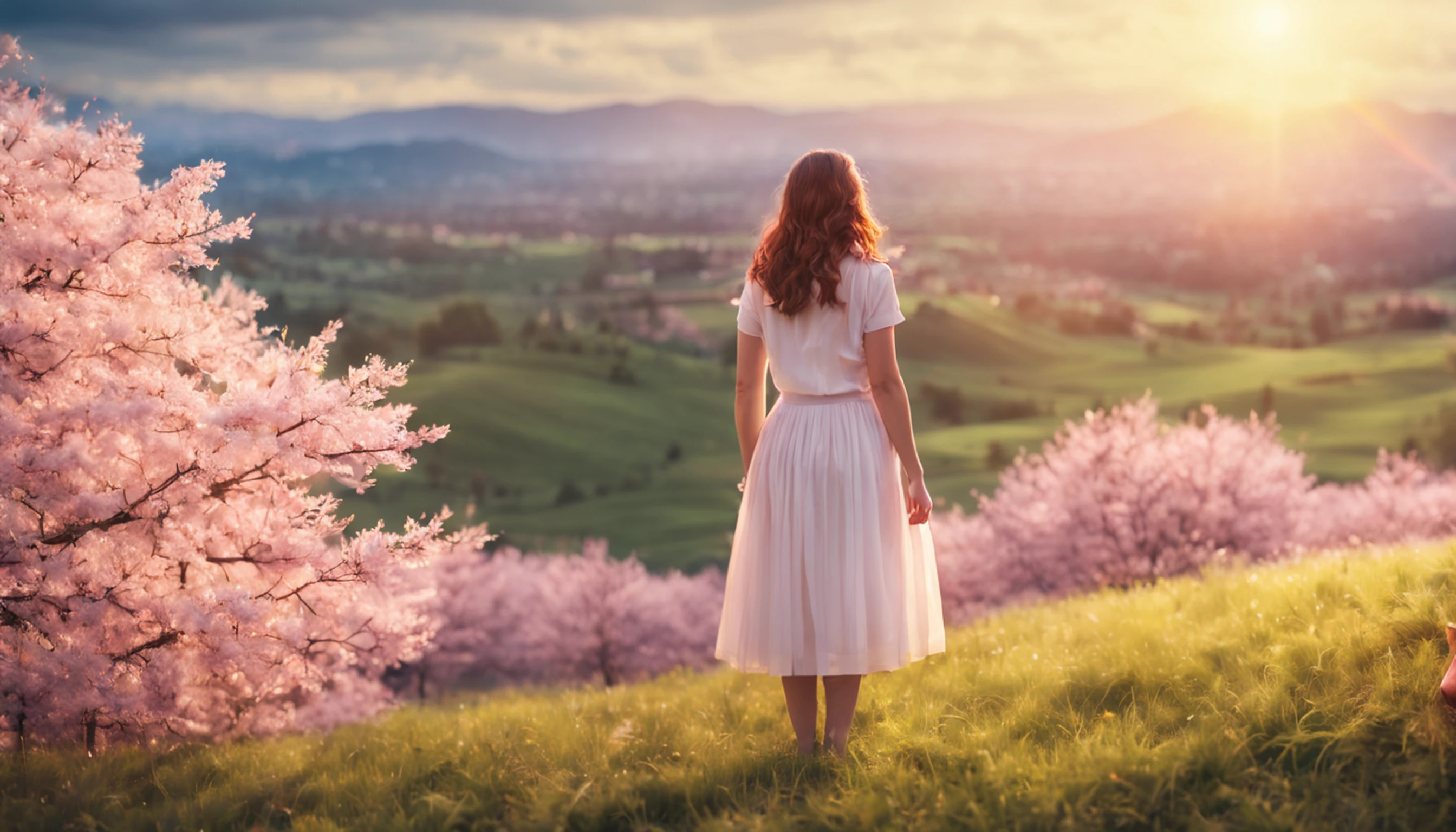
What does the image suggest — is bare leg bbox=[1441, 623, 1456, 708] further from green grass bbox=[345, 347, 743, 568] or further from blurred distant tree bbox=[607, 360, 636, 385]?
blurred distant tree bbox=[607, 360, 636, 385]

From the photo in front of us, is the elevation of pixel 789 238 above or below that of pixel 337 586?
above

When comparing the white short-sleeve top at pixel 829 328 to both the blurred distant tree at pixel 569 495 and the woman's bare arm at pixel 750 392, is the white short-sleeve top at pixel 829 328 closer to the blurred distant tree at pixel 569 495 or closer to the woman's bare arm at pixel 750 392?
the woman's bare arm at pixel 750 392

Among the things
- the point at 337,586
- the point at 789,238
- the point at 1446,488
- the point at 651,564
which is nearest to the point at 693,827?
the point at 789,238

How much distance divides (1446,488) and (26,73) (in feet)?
179

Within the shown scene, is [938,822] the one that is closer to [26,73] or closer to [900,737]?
[900,737]

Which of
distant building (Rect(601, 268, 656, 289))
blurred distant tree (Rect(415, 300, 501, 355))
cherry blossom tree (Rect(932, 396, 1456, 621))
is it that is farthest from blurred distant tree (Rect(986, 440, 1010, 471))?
distant building (Rect(601, 268, 656, 289))

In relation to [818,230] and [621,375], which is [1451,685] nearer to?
[818,230]

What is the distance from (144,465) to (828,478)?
4.64 m

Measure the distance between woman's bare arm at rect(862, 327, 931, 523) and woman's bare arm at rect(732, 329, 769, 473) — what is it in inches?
25.5

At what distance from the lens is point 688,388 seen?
141125mm

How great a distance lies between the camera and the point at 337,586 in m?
6.88

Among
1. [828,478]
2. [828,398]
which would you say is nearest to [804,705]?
[828,478]

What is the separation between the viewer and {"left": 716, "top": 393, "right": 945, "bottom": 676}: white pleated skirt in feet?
16.6

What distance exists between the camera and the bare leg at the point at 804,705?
525cm
